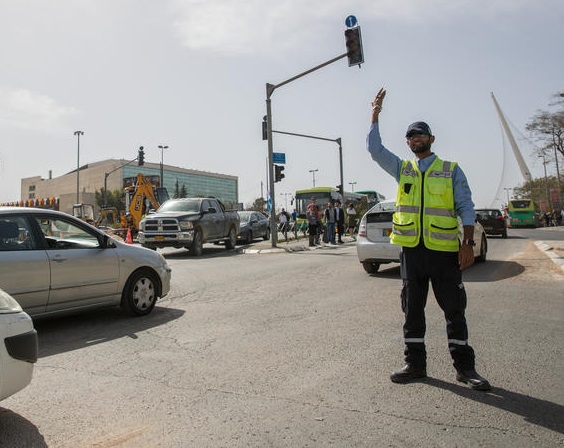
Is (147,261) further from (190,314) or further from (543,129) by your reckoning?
(543,129)

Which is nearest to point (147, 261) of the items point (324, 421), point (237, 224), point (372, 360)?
point (372, 360)

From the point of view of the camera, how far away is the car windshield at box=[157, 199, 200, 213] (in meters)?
17.7

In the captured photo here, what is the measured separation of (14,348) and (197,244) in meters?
13.7

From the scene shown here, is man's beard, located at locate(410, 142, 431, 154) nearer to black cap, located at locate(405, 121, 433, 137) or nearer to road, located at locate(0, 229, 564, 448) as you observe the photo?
black cap, located at locate(405, 121, 433, 137)

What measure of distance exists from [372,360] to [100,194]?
110 meters

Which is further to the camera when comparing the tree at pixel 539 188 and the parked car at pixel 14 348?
the tree at pixel 539 188

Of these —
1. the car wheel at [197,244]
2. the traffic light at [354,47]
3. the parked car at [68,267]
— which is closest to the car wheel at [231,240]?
the car wheel at [197,244]

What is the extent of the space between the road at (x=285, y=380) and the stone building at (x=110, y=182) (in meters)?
110

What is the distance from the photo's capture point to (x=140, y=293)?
6.79m

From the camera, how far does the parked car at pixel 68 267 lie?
544cm

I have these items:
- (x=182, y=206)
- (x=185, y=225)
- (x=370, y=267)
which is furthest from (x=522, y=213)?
(x=370, y=267)

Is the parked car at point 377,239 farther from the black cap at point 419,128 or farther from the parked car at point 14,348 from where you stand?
the parked car at point 14,348

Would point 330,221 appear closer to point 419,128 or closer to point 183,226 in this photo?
point 183,226

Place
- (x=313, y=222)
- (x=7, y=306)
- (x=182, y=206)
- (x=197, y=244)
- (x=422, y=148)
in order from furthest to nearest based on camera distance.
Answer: (x=313, y=222)
(x=182, y=206)
(x=197, y=244)
(x=422, y=148)
(x=7, y=306)
